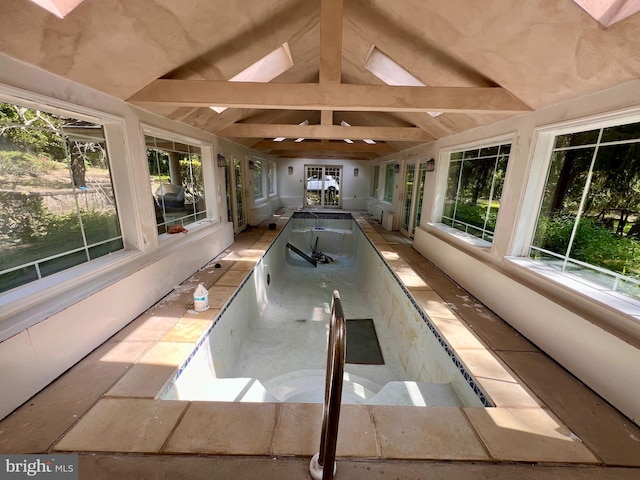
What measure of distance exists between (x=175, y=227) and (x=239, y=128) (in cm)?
235

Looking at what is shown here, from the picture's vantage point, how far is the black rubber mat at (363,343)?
3.97 meters

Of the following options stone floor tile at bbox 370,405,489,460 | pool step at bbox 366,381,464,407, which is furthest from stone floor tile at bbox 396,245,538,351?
stone floor tile at bbox 370,405,489,460

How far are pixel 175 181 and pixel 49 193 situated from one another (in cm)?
204

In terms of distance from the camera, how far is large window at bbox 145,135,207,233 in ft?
12.1

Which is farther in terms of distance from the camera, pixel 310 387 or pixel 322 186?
pixel 322 186

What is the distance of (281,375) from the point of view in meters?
3.44

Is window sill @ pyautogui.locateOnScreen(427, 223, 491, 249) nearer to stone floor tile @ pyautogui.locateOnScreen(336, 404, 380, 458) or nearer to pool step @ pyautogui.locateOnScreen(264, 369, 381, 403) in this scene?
pool step @ pyautogui.locateOnScreen(264, 369, 381, 403)

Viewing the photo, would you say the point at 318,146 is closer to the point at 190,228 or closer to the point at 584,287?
the point at 190,228

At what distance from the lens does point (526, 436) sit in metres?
1.71

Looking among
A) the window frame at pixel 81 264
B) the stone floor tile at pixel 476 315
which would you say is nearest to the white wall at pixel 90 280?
the window frame at pixel 81 264

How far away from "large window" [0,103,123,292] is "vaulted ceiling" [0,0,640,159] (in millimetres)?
493

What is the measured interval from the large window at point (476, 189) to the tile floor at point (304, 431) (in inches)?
91.5

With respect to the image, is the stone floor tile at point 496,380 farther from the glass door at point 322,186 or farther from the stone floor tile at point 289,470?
the glass door at point 322,186

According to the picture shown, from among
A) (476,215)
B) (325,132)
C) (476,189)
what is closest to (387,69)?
(325,132)
